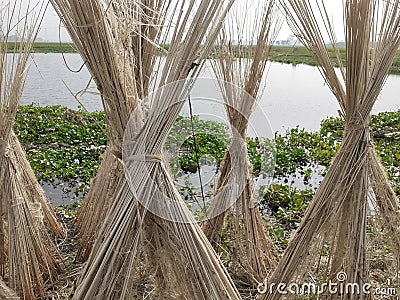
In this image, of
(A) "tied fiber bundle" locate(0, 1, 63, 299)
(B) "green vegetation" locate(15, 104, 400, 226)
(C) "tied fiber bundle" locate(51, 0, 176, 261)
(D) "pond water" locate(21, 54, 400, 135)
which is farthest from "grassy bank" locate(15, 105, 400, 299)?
(D) "pond water" locate(21, 54, 400, 135)

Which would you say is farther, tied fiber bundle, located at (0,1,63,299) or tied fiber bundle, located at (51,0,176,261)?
Answer: tied fiber bundle, located at (0,1,63,299)

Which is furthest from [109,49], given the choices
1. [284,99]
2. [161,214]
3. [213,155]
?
[284,99]

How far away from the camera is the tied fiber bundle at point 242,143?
2.19 meters

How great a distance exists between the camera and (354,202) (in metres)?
1.58

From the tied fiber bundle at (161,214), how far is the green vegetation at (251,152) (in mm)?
1042

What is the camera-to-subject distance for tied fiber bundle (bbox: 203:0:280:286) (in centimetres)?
219

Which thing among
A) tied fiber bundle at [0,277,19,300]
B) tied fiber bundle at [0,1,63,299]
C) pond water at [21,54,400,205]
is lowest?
tied fiber bundle at [0,277,19,300]

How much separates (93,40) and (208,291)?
796 mm

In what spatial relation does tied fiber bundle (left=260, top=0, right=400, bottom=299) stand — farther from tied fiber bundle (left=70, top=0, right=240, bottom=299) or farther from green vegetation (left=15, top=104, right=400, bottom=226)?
green vegetation (left=15, top=104, right=400, bottom=226)

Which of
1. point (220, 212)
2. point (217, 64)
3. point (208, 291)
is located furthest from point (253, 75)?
point (208, 291)

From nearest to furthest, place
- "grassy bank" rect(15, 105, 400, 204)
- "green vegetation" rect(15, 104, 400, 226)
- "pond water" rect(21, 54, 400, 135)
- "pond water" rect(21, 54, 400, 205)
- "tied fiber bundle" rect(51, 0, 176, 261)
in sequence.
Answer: "tied fiber bundle" rect(51, 0, 176, 261), "green vegetation" rect(15, 104, 400, 226), "pond water" rect(21, 54, 400, 205), "grassy bank" rect(15, 105, 400, 204), "pond water" rect(21, 54, 400, 135)

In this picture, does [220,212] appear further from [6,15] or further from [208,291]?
[6,15]

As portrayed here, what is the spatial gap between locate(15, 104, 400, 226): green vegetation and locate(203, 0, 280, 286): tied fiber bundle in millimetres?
170

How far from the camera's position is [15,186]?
193 centimetres
